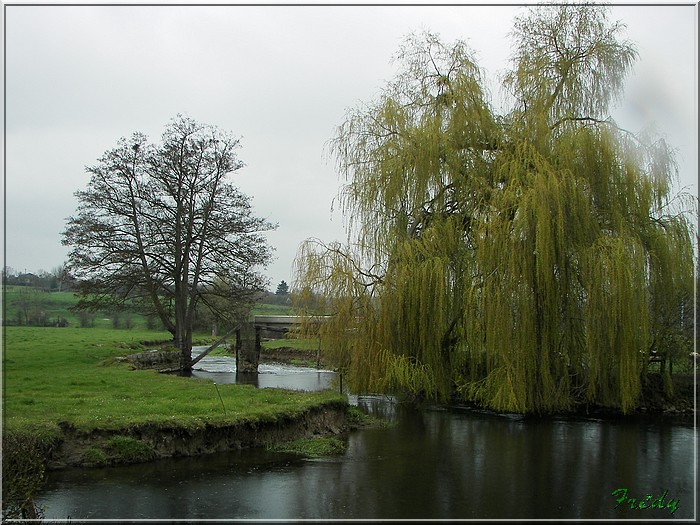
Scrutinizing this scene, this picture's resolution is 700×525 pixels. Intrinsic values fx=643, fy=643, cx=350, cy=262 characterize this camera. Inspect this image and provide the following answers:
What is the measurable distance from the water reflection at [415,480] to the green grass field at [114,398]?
45.9 inches

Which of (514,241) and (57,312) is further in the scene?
(57,312)

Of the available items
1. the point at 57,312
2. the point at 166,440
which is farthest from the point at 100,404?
the point at 57,312

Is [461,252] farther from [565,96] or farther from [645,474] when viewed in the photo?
[645,474]

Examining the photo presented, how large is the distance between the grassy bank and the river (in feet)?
2.94

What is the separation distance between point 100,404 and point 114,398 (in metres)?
1.14

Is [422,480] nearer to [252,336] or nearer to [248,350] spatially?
[248,350]

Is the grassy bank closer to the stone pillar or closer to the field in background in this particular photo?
the field in background

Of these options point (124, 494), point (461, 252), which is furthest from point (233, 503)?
point (461, 252)

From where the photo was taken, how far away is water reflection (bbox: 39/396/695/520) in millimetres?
9062

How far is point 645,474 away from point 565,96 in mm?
11145

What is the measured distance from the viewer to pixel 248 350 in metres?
29.2

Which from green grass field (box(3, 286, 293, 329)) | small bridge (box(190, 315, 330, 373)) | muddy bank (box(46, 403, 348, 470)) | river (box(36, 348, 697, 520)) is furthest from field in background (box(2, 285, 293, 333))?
river (box(36, 348, 697, 520))

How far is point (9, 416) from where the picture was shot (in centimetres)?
1178
